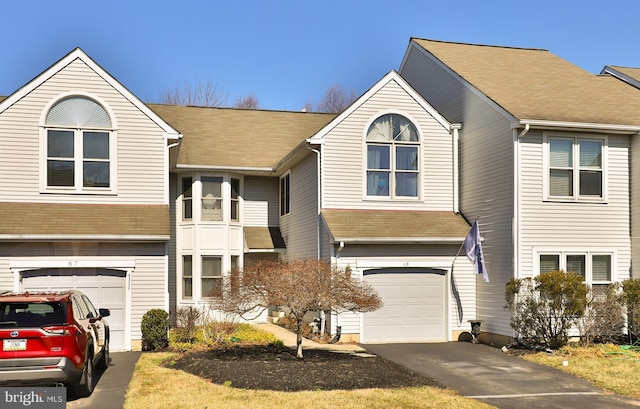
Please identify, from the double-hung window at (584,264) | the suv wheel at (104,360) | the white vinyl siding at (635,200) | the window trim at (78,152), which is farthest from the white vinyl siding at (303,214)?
the white vinyl siding at (635,200)

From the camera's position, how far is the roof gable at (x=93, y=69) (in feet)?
60.8

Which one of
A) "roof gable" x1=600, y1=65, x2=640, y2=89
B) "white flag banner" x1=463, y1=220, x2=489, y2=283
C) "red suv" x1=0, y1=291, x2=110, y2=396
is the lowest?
"red suv" x1=0, y1=291, x2=110, y2=396

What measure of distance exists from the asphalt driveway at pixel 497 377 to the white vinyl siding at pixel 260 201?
8.37 meters

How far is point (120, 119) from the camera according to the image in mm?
19203

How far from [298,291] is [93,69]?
30.0 feet

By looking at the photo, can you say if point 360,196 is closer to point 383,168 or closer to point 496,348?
point 383,168

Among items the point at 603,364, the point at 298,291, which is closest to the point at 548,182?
the point at 603,364

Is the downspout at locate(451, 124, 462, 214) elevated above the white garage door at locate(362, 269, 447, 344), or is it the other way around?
the downspout at locate(451, 124, 462, 214)

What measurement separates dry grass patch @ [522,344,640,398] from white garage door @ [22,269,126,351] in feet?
35.1

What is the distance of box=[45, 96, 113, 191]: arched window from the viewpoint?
18.9 metres

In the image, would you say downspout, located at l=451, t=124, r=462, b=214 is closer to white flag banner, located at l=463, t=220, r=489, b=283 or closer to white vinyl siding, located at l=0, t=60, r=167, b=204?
white flag banner, located at l=463, t=220, r=489, b=283

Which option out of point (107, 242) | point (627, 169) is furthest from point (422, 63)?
point (107, 242)

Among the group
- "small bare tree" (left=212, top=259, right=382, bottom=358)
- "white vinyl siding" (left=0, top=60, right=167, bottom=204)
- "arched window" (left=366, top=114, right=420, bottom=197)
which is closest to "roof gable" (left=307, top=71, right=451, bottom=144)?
"arched window" (left=366, top=114, right=420, bottom=197)

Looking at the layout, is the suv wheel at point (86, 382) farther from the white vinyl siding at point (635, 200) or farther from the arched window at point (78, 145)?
the white vinyl siding at point (635, 200)
